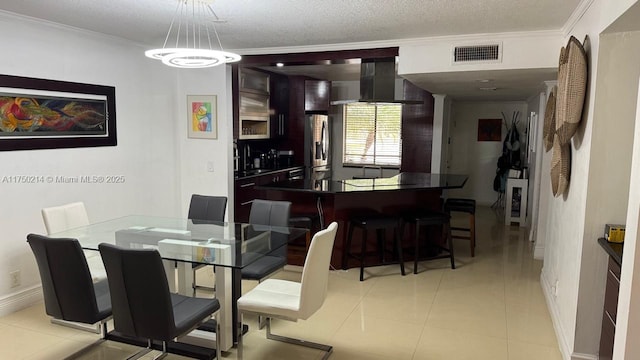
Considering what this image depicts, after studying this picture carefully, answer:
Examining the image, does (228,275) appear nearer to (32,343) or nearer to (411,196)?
(32,343)

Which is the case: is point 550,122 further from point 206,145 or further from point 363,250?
point 206,145

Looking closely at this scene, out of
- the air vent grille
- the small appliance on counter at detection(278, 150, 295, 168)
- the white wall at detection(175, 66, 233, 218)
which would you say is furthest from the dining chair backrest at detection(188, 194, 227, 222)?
the small appliance on counter at detection(278, 150, 295, 168)

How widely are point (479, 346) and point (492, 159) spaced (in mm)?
6196

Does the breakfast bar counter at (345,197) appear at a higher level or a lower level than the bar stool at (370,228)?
higher

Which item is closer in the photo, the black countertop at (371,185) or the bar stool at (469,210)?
the black countertop at (371,185)

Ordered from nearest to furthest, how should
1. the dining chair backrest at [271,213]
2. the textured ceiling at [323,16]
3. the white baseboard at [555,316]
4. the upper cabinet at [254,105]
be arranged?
1. the white baseboard at [555,316]
2. the textured ceiling at [323,16]
3. the dining chair backrest at [271,213]
4. the upper cabinet at [254,105]

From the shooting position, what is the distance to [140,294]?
2.31 meters

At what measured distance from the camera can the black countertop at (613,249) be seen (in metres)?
2.23

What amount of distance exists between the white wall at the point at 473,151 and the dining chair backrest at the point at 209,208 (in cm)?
575

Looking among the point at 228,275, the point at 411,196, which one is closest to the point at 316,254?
the point at 228,275

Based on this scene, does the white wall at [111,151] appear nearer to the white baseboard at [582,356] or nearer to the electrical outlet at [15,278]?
the electrical outlet at [15,278]

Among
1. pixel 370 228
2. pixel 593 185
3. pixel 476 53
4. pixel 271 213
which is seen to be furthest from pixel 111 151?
pixel 593 185

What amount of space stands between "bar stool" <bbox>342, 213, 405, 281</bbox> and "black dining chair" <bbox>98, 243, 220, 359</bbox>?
7.75 ft

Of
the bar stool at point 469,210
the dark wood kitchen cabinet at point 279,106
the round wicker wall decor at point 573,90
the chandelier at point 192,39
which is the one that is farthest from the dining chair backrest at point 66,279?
the dark wood kitchen cabinet at point 279,106
